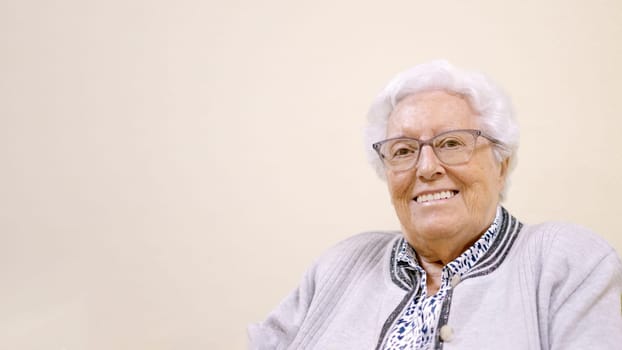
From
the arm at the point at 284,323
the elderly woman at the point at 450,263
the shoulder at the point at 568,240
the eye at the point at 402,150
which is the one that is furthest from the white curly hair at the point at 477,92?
the arm at the point at 284,323

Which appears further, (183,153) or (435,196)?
(183,153)

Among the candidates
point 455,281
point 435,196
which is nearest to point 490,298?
point 455,281

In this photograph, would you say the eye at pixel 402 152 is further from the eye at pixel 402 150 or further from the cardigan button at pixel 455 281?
the cardigan button at pixel 455 281

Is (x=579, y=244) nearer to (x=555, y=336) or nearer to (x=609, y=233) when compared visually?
(x=555, y=336)

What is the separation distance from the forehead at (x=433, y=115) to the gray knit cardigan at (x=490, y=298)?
0.24m

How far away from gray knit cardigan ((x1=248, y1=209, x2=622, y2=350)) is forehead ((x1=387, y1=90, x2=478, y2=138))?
24 cm

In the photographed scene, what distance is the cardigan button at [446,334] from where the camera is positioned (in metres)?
1.14

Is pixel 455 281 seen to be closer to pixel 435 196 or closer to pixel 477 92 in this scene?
pixel 435 196

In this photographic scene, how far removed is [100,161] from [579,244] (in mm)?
1358

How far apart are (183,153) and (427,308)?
94 cm

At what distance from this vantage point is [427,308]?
124cm

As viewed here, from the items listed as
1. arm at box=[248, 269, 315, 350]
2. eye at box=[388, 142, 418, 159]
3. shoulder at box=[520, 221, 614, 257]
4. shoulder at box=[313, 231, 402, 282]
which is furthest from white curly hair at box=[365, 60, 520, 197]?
→ arm at box=[248, 269, 315, 350]

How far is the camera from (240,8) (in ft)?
6.18

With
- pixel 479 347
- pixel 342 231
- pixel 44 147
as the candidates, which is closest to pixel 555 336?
pixel 479 347
